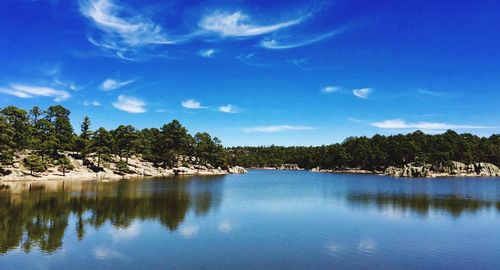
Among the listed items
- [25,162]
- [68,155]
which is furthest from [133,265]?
[68,155]

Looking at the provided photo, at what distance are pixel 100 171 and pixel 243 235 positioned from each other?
303 feet

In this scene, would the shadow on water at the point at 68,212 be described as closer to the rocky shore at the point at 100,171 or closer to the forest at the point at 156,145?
the rocky shore at the point at 100,171

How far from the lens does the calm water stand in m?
23.8

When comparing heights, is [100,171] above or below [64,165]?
below

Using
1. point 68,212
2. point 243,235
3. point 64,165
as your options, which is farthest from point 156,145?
point 243,235

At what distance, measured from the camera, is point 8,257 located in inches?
943

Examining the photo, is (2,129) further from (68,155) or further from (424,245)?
(424,245)

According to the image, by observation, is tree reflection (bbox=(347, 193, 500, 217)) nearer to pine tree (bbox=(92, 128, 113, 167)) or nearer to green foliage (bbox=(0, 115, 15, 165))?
green foliage (bbox=(0, 115, 15, 165))

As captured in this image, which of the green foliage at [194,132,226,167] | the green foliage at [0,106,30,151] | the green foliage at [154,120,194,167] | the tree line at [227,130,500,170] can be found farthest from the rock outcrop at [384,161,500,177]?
the green foliage at [0,106,30,151]

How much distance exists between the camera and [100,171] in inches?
4434

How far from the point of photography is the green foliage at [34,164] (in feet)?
292

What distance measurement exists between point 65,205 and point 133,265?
31684 mm

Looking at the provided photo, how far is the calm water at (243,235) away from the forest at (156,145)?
5131 centimetres

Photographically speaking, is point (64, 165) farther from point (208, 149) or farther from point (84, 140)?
point (208, 149)
